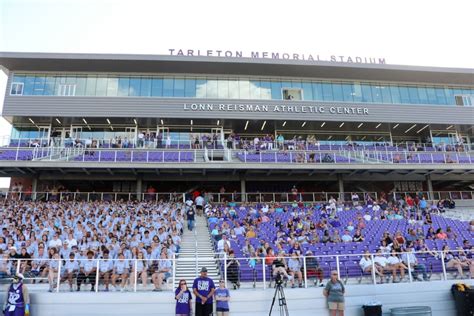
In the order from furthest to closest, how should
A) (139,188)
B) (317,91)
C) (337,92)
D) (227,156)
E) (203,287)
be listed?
(337,92), (317,91), (139,188), (227,156), (203,287)

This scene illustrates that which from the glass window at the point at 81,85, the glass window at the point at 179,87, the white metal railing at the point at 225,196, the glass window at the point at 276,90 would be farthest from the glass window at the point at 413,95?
the glass window at the point at 81,85

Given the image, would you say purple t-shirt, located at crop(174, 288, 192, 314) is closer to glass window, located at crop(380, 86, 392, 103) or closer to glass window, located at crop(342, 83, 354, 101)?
glass window, located at crop(342, 83, 354, 101)

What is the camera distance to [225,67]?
2892 centimetres

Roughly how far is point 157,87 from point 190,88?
245 cm

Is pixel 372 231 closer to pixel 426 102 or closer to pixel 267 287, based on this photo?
pixel 267 287

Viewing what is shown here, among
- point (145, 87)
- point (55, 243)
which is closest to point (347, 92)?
point (145, 87)

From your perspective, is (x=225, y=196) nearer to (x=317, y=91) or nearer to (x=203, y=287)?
(x=317, y=91)

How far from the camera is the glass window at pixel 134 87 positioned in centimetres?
2852

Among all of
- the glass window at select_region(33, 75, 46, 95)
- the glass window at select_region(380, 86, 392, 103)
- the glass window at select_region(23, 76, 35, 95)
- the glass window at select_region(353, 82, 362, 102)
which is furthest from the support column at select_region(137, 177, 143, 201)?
the glass window at select_region(380, 86, 392, 103)

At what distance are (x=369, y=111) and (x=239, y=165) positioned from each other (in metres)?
12.8

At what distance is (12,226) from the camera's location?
49.2ft

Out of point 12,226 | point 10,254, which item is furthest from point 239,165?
point 10,254

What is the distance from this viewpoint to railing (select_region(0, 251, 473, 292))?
10.3 m

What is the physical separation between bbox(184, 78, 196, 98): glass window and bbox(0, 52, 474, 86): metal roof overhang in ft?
2.04
